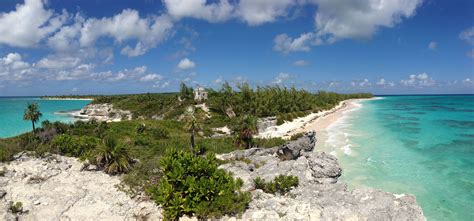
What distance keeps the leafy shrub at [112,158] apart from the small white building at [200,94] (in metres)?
53.4

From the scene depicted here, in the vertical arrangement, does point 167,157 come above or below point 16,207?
above

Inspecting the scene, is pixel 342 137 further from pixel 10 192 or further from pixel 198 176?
pixel 10 192

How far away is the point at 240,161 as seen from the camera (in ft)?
87.1

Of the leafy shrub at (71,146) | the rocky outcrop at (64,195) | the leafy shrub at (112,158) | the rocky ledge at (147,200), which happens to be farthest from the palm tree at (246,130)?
the rocky outcrop at (64,195)

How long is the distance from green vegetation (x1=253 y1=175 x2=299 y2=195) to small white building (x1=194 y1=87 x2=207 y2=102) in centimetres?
5838

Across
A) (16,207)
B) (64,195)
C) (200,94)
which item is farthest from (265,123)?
(16,207)

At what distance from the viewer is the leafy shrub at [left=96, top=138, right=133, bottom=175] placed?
22.6 m

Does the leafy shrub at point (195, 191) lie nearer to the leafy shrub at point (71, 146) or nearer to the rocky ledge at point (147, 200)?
the rocky ledge at point (147, 200)

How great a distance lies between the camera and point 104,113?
98.2 metres

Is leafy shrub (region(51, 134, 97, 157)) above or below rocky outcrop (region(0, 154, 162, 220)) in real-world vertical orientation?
above

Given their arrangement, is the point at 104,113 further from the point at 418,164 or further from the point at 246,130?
the point at 418,164

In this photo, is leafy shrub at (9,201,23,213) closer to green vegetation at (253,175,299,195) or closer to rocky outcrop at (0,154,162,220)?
rocky outcrop at (0,154,162,220)

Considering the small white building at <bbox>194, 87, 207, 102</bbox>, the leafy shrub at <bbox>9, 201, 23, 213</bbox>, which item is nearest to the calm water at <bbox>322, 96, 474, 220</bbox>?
the leafy shrub at <bbox>9, 201, 23, 213</bbox>

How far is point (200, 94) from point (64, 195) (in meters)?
59.7
